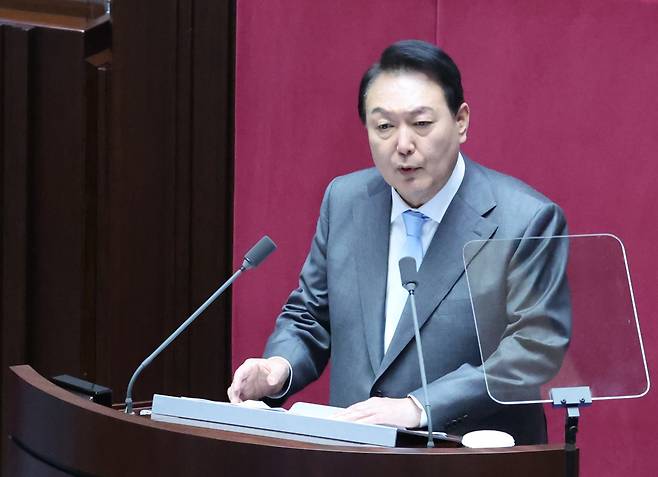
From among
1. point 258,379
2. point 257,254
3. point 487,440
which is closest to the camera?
point 487,440

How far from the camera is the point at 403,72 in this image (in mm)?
1938

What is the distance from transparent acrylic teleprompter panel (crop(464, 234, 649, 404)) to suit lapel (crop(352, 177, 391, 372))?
57 cm

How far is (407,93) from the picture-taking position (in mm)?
1918

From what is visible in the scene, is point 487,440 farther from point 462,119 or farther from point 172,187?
point 172,187

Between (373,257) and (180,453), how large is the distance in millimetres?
765

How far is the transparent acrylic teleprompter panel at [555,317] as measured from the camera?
1325 mm

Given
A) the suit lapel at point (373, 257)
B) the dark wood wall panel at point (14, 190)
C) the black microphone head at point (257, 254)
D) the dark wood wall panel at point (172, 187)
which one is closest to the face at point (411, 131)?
the suit lapel at point (373, 257)

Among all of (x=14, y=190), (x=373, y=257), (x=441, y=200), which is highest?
(x=14, y=190)

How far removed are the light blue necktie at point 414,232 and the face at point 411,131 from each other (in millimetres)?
44

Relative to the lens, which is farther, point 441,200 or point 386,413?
point 441,200

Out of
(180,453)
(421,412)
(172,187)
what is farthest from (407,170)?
(172,187)

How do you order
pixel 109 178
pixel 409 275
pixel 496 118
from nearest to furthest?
pixel 409 275
pixel 496 118
pixel 109 178

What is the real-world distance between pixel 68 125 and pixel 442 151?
1.31 metres

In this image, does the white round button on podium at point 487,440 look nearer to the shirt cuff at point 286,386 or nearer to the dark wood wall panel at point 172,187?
the shirt cuff at point 286,386
